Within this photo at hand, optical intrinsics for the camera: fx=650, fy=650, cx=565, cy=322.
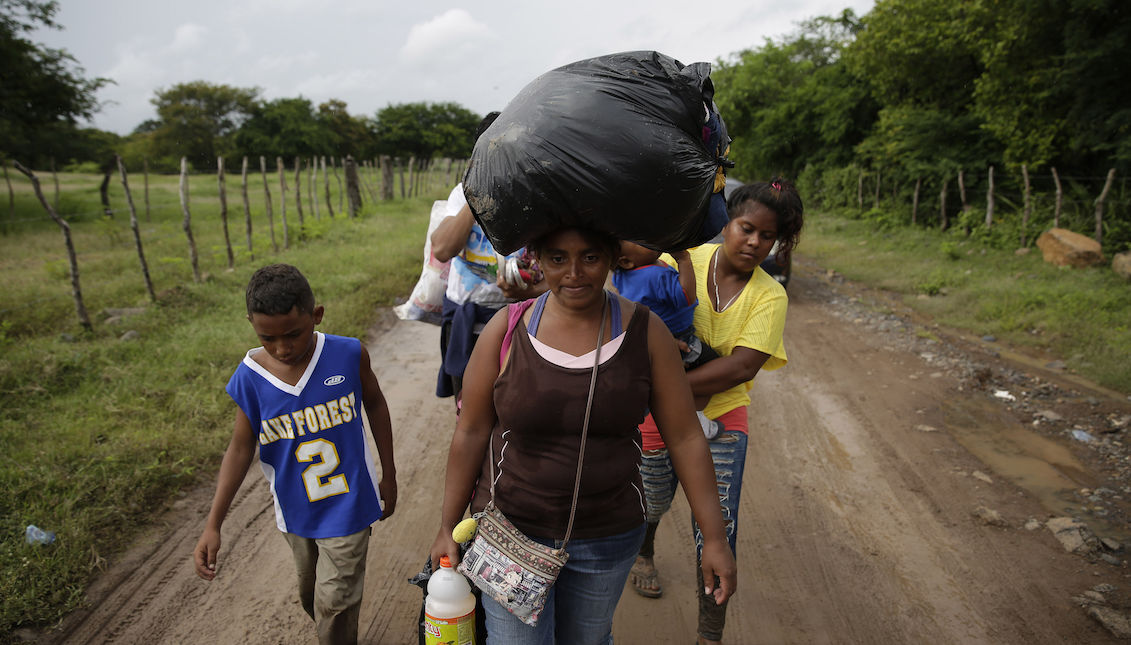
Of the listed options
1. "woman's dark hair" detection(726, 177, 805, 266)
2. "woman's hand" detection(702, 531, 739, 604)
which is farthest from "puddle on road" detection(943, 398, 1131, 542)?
"woman's hand" detection(702, 531, 739, 604)

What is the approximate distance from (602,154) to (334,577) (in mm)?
1720

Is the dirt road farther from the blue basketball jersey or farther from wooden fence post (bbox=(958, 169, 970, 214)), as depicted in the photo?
wooden fence post (bbox=(958, 169, 970, 214))

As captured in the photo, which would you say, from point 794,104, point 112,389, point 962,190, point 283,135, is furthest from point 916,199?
point 283,135

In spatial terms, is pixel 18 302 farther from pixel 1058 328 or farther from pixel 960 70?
pixel 960 70

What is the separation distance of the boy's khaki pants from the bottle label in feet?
2.09

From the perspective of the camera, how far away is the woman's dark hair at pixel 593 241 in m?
1.49

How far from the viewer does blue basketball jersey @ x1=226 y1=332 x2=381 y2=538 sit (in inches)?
83.1

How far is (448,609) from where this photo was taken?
1.65m

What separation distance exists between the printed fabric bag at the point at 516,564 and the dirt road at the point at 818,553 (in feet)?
4.14

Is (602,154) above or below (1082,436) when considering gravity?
above

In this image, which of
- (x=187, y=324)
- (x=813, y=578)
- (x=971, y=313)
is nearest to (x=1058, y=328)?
(x=971, y=313)

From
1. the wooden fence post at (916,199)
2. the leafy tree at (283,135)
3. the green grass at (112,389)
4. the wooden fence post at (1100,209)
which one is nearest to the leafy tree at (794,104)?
the wooden fence post at (916,199)

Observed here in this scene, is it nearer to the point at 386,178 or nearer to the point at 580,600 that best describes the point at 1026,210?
the point at 580,600

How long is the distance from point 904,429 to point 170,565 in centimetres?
460
